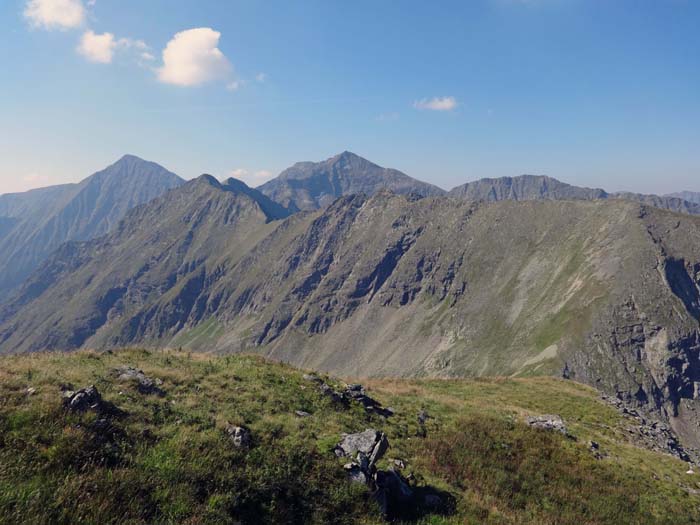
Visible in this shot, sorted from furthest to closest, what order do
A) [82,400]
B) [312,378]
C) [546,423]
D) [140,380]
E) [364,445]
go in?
[546,423] → [312,378] → [140,380] → [364,445] → [82,400]

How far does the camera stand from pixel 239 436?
41.2ft

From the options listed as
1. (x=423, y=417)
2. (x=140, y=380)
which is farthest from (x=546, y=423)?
(x=140, y=380)

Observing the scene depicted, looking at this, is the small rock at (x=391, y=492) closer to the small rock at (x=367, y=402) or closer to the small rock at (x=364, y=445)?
the small rock at (x=364, y=445)

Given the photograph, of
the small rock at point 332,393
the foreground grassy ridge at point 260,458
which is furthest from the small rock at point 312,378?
the small rock at point 332,393

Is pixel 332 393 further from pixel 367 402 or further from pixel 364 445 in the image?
pixel 364 445

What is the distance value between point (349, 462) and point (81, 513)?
24.5 feet

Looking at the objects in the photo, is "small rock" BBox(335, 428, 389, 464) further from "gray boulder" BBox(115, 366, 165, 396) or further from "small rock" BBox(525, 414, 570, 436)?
"small rock" BBox(525, 414, 570, 436)

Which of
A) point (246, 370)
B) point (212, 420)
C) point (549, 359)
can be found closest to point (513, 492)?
point (212, 420)

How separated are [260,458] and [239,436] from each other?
1282mm

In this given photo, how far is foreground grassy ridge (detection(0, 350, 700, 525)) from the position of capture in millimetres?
8586

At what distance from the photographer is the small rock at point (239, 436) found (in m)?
12.3

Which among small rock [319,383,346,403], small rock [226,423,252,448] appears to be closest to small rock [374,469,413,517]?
small rock [226,423,252,448]

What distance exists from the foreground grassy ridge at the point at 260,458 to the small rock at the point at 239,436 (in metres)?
0.44

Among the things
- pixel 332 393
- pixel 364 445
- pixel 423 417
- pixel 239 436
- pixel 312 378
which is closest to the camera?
pixel 239 436
